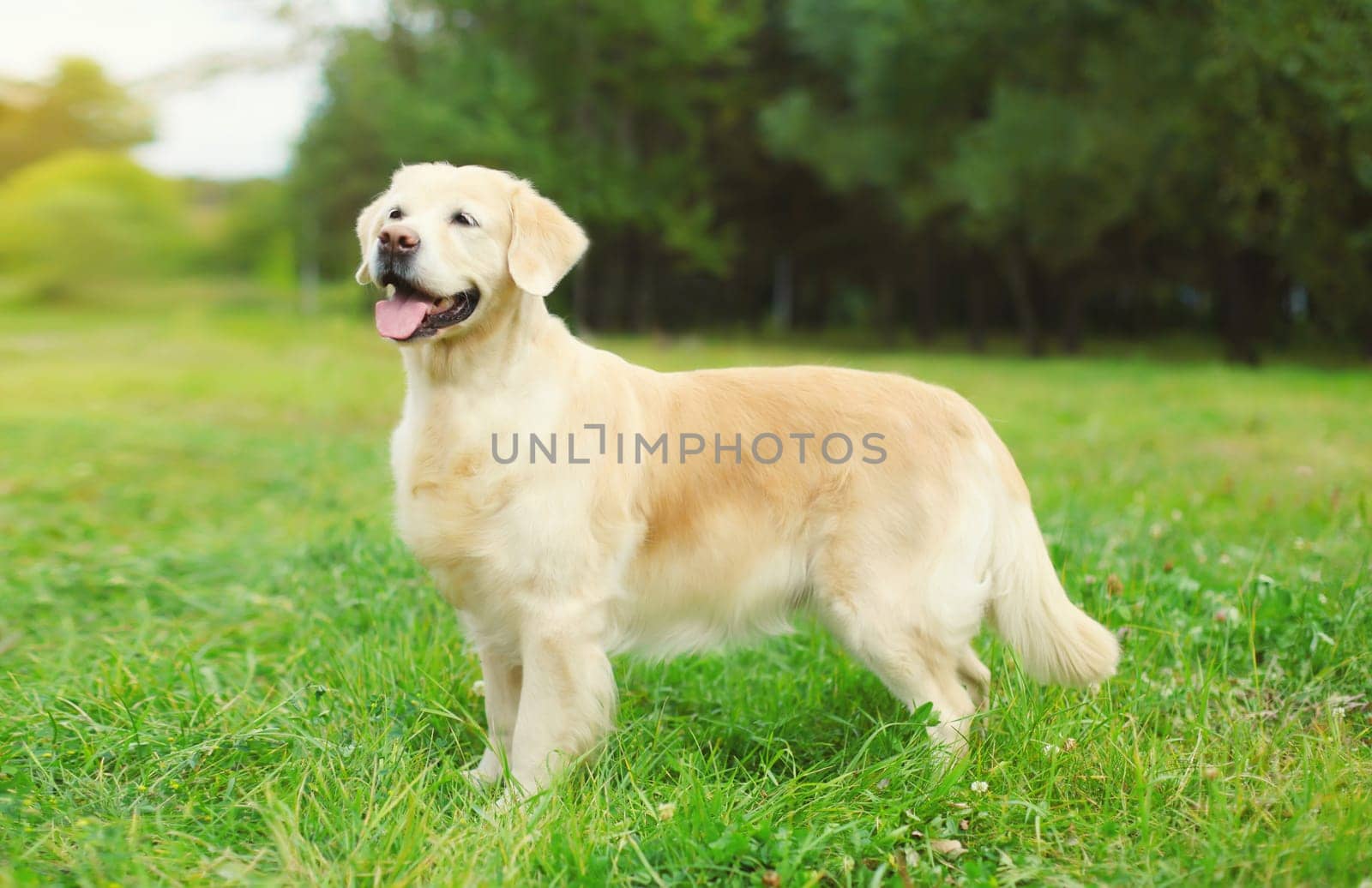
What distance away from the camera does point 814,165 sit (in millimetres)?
18062

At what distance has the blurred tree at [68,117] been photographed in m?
20.1

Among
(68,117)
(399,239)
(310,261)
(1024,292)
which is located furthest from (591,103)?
(399,239)

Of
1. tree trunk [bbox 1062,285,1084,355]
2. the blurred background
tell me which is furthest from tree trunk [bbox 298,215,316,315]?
tree trunk [bbox 1062,285,1084,355]

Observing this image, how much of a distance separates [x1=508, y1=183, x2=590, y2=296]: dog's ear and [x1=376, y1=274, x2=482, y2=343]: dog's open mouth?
0.15 meters

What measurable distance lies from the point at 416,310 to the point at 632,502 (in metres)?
0.76

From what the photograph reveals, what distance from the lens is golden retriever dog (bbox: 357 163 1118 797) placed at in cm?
252

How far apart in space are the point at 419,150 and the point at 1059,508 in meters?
17.1

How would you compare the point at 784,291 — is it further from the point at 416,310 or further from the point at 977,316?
the point at 416,310

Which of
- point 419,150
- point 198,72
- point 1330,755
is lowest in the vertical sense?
point 1330,755

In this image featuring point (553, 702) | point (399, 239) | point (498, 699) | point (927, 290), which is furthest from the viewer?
point (927, 290)

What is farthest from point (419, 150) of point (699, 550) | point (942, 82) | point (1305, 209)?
point (699, 550)

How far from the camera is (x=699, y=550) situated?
2725mm

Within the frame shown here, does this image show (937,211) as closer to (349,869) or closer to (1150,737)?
(1150,737)

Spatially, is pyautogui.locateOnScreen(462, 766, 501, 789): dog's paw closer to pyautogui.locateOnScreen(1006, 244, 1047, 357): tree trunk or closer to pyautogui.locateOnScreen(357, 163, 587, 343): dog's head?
pyautogui.locateOnScreen(357, 163, 587, 343): dog's head
